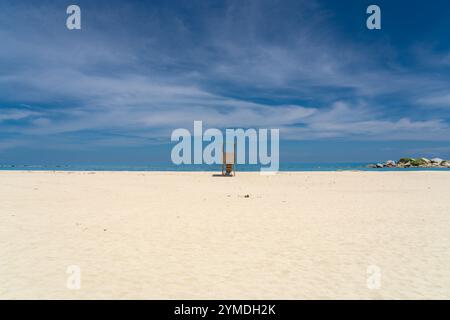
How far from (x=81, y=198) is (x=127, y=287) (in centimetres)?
1251

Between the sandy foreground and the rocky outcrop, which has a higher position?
the rocky outcrop

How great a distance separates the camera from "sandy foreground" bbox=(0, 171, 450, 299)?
550 centimetres

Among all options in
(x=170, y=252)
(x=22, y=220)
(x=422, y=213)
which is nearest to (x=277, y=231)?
(x=170, y=252)

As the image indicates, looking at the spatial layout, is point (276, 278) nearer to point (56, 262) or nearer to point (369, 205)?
point (56, 262)

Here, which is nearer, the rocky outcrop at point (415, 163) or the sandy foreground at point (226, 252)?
the sandy foreground at point (226, 252)

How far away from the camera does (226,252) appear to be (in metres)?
7.50

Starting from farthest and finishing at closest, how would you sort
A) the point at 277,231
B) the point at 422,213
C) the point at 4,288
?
the point at 422,213 < the point at 277,231 < the point at 4,288

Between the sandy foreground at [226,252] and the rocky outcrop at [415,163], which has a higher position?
the rocky outcrop at [415,163]

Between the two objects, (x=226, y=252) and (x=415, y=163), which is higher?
(x=415, y=163)

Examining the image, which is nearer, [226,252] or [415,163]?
[226,252]

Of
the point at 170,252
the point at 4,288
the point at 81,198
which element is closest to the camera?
the point at 4,288

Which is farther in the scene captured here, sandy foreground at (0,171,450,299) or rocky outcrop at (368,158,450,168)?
rocky outcrop at (368,158,450,168)

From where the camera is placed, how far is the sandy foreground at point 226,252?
5500 mm

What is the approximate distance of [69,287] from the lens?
18.2 feet
